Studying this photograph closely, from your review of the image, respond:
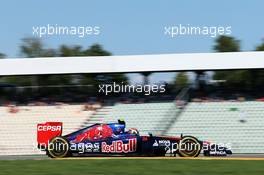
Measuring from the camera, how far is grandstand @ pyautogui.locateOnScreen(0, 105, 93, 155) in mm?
23039

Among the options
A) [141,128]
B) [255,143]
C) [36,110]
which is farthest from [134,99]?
[255,143]

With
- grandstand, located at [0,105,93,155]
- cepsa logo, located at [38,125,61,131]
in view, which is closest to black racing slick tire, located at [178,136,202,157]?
cepsa logo, located at [38,125,61,131]

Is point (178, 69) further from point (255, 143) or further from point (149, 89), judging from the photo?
point (255, 143)

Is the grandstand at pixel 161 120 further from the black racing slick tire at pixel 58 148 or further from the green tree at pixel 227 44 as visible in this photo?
the green tree at pixel 227 44

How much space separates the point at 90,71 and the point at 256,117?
827cm

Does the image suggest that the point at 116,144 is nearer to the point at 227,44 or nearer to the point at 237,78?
the point at 237,78

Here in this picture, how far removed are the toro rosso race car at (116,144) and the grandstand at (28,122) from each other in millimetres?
5465

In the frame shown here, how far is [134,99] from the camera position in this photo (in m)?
25.6

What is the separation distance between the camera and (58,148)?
1711cm

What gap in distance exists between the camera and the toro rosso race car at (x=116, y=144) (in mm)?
16645

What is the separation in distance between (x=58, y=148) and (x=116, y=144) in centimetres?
178
